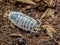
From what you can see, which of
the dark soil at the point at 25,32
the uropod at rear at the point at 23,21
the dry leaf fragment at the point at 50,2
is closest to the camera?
the dark soil at the point at 25,32

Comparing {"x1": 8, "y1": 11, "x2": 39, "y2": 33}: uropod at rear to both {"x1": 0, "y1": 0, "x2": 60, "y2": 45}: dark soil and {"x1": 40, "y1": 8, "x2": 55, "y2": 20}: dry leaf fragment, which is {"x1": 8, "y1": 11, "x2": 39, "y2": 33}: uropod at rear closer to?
{"x1": 0, "y1": 0, "x2": 60, "y2": 45}: dark soil

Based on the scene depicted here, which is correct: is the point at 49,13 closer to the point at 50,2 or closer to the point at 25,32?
the point at 50,2

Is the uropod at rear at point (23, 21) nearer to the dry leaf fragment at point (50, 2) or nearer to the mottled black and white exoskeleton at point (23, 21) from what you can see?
the mottled black and white exoskeleton at point (23, 21)

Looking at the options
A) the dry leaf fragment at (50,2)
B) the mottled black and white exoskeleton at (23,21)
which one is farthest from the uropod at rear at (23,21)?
the dry leaf fragment at (50,2)

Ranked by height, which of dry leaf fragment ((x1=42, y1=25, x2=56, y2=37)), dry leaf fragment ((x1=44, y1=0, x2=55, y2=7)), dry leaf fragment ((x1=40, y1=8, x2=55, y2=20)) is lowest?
dry leaf fragment ((x1=42, y1=25, x2=56, y2=37))

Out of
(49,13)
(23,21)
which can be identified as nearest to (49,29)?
(49,13)

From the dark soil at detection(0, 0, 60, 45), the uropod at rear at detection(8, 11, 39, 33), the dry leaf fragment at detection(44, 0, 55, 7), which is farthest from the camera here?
the dry leaf fragment at detection(44, 0, 55, 7)

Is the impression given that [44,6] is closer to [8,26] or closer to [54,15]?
[54,15]

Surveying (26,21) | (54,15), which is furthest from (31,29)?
(54,15)

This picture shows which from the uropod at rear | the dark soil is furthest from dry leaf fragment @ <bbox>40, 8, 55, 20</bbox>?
the uropod at rear
